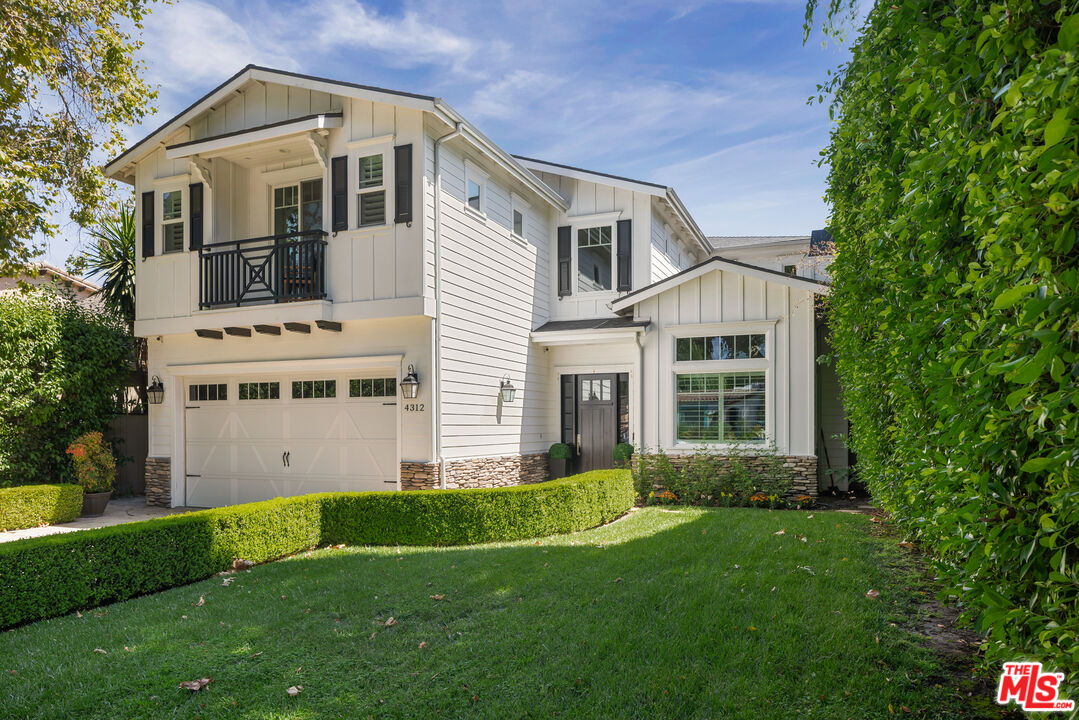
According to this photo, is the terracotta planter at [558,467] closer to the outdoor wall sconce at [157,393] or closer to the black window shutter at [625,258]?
the black window shutter at [625,258]

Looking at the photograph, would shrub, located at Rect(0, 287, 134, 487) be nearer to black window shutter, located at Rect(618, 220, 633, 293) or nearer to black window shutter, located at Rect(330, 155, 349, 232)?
black window shutter, located at Rect(330, 155, 349, 232)

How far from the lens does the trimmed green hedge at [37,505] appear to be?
34.2ft

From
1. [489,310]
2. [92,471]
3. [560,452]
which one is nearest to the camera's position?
[92,471]

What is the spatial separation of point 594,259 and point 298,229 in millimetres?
6488

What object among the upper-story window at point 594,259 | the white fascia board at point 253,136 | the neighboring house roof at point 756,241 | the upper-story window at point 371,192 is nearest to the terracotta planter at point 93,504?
the white fascia board at point 253,136

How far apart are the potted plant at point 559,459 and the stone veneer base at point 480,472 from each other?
0.48ft

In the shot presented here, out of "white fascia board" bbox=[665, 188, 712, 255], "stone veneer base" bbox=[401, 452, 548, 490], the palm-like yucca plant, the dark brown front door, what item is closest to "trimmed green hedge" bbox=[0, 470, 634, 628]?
"stone veneer base" bbox=[401, 452, 548, 490]

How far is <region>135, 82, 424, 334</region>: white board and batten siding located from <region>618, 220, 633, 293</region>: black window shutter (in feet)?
18.1

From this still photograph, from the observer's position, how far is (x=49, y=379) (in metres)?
11.9

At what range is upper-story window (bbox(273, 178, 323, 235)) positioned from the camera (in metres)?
12.3

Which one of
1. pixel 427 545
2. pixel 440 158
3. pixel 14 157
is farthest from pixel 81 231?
pixel 427 545

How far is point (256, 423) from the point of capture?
40.1 feet

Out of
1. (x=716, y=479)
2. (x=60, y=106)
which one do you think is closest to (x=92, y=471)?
(x=60, y=106)

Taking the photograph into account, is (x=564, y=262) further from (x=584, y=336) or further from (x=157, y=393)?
(x=157, y=393)
